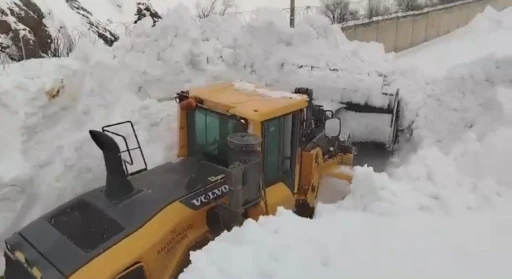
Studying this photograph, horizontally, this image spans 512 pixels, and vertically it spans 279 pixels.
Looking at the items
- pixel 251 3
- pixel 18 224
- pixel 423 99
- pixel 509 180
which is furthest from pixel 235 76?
pixel 251 3

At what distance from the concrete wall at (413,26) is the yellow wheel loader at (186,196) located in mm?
8700

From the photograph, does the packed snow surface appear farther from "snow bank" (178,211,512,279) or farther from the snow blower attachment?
the snow blower attachment

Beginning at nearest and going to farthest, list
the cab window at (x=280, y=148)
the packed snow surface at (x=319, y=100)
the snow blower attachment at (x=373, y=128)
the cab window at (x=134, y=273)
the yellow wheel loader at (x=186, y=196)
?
the packed snow surface at (x=319, y=100) → the cab window at (x=134, y=273) → the yellow wheel loader at (x=186, y=196) → the cab window at (x=280, y=148) → the snow blower attachment at (x=373, y=128)

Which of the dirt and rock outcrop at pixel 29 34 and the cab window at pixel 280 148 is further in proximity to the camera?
the dirt and rock outcrop at pixel 29 34

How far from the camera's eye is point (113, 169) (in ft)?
14.1

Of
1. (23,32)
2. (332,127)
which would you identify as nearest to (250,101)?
(332,127)

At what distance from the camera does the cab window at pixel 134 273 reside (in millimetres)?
3795

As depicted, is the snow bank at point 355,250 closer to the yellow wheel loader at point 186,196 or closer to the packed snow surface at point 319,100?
the packed snow surface at point 319,100

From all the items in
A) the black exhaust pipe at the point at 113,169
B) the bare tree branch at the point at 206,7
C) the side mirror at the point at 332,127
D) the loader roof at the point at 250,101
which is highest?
the bare tree branch at the point at 206,7

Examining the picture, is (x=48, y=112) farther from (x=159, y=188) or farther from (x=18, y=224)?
(x=159, y=188)

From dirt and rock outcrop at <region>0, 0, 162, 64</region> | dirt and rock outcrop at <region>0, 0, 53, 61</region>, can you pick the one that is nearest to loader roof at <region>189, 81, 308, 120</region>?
dirt and rock outcrop at <region>0, 0, 162, 64</region>

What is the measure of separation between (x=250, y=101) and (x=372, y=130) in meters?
3.79

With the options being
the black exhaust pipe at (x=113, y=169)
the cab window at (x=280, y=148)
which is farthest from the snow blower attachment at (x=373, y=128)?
the black exhaust pipe at (x=113, y=169)

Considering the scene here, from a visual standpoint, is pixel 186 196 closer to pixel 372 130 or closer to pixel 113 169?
pixel 113 169
